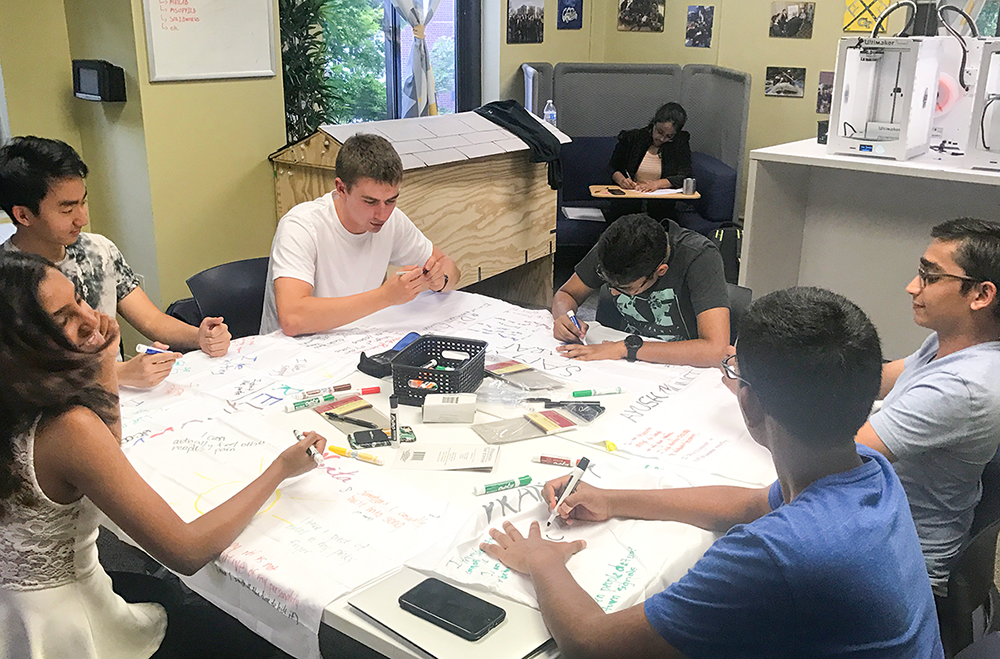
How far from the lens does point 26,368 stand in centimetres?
125

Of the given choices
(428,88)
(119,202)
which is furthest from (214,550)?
(428,88)

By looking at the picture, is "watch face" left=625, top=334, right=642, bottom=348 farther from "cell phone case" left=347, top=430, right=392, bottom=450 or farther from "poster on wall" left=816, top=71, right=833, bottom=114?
"poster on wall" left=816, top=71, right=833, bottom=114

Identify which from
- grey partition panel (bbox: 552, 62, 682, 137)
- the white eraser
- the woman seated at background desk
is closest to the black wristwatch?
the white eraser

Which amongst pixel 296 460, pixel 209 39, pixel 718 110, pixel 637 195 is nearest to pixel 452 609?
pixel 296 460

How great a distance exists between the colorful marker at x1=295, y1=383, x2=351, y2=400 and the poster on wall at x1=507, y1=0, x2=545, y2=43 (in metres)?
4.31

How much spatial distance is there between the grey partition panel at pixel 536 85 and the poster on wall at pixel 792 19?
5.11 feet

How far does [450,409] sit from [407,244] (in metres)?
1.28

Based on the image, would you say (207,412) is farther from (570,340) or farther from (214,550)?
(570,340)

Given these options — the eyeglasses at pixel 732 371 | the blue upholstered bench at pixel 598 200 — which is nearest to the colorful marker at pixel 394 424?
the eyeglasses at pixel 732 371

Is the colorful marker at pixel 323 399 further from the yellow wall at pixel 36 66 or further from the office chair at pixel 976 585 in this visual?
the yellow wall at pixel 36 66

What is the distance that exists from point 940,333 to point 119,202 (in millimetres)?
3255

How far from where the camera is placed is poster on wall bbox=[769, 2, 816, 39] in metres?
5.65

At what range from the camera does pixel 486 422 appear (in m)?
1.85

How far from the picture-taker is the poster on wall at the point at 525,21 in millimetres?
5734
